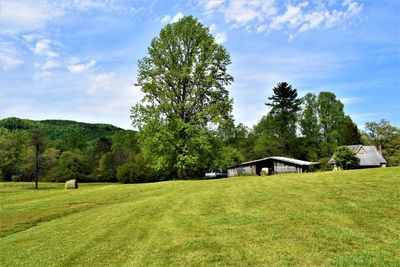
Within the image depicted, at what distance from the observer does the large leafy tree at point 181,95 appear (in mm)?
42312

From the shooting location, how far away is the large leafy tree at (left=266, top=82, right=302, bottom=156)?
269ft

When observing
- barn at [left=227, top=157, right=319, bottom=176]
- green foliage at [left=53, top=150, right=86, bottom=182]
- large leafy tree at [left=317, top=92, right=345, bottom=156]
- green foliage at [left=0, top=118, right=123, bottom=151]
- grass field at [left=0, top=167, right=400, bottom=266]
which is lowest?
grass field at [left=0, top=167, right=400, bottom=266]

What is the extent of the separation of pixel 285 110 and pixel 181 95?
4446 centimetres

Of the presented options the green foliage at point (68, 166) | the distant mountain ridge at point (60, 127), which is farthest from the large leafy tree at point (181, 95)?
the distant mountain ridge at point (60, 127)

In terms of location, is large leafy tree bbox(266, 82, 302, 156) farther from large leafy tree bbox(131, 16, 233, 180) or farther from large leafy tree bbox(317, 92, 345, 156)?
large leafy tree bbox(131, 16, 233, 180)

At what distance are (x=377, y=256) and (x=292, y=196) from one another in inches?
379

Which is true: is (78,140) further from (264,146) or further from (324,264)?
(324,264)

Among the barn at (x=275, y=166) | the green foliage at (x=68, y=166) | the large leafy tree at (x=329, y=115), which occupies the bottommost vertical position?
the barn at (x=275, y=166)

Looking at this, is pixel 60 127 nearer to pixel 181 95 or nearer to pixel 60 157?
pixel 60 157

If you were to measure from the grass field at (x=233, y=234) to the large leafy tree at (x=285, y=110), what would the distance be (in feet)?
214

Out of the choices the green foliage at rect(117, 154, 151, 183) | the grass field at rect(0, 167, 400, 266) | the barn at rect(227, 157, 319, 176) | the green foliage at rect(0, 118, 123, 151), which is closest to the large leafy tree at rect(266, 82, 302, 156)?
the barn at rect(227, 157, 319, 176)

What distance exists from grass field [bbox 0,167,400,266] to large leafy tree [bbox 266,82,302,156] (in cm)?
6528

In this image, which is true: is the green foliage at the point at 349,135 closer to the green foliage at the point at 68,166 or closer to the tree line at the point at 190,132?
the tree line at the point at 190,132

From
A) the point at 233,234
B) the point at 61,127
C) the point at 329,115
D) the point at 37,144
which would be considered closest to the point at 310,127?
the point at 329,115
